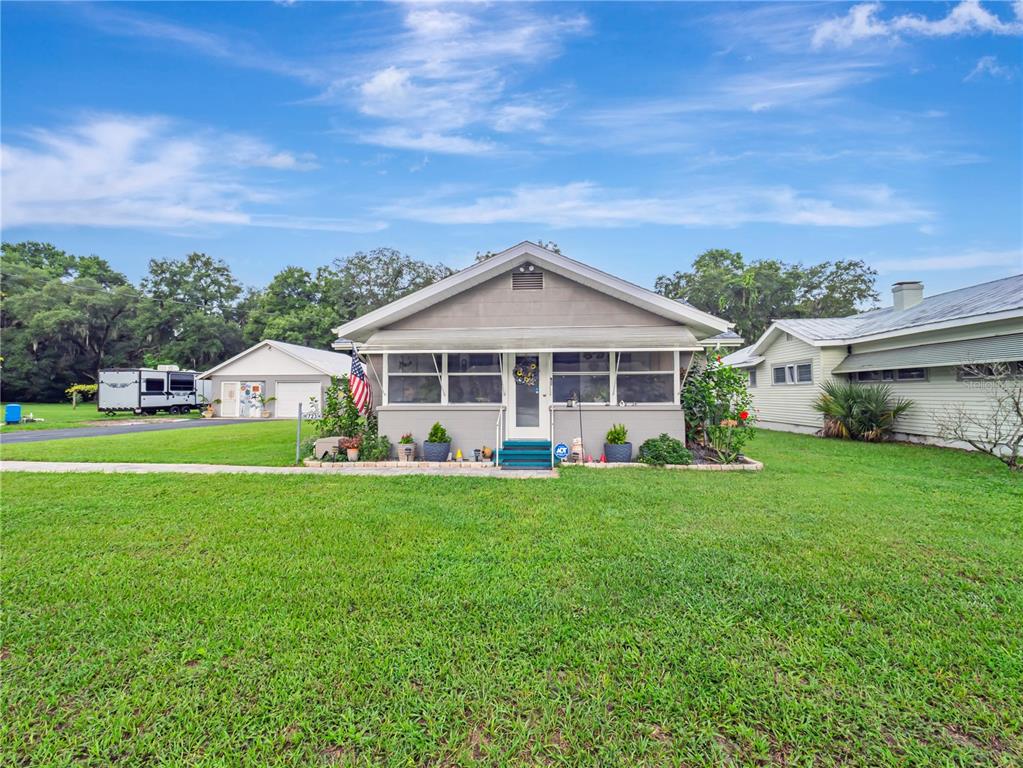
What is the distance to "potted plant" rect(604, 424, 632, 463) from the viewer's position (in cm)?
873

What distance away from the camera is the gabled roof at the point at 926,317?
963 cm

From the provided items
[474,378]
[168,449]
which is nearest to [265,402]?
[168,449]

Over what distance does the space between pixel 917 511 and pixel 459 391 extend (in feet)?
25.5

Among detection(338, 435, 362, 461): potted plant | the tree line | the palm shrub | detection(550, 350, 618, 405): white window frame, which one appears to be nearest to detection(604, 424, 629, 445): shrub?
detection(550, 350, 618, 405): white window frame

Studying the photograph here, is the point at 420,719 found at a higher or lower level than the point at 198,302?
lower

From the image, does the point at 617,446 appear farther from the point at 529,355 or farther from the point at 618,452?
the point at 529,355

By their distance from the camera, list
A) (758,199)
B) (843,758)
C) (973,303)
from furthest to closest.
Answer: (758,199), (973,303), (843,758)

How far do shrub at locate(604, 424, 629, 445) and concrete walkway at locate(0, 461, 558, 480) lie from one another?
4.93 ft

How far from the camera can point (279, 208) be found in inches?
828

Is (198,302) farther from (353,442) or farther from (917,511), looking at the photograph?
(917,511)

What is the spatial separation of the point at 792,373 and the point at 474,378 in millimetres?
13066

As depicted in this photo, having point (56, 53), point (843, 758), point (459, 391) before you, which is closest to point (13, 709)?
point (843, 758)

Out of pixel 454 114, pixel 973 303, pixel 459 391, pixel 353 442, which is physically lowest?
pixel 353 442

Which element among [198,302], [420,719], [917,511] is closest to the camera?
[420,719]
